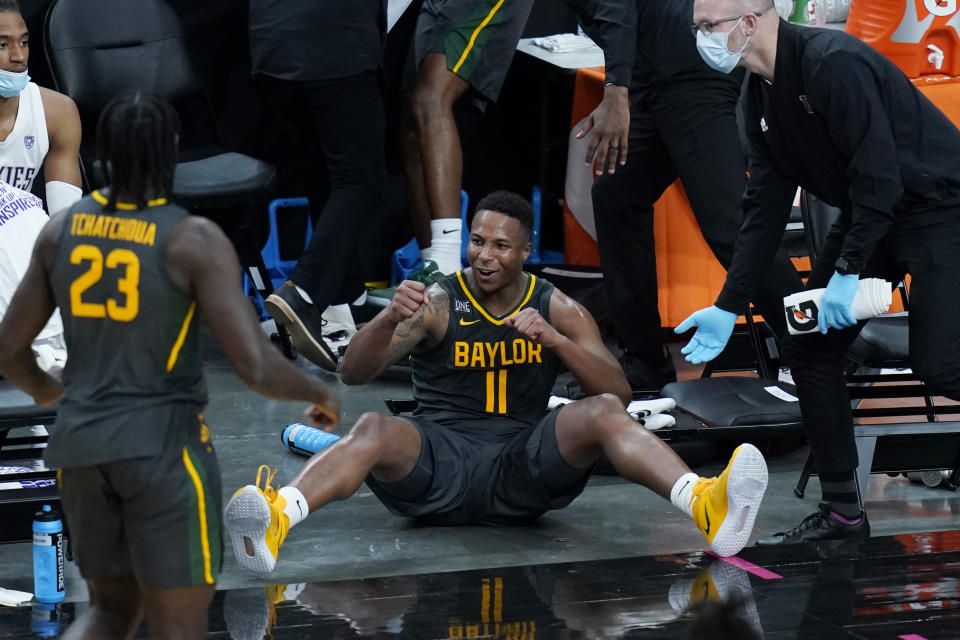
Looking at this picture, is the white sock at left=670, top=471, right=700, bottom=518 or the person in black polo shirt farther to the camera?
the person in black polo shirt

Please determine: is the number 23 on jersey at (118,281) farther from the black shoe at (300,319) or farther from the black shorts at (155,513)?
the black shoe at (300,319)

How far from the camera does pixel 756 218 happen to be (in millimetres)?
3947

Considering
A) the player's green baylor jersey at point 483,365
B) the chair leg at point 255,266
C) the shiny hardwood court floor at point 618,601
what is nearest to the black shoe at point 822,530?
the shiny hardwood court floor at point 618,601

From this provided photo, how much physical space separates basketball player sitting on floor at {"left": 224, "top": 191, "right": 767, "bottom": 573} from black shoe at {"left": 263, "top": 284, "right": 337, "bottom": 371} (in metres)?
1.18

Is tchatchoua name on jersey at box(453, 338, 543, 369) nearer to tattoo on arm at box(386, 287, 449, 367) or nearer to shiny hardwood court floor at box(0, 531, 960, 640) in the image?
tattoo on arm at box(386, 287, 449, 367)

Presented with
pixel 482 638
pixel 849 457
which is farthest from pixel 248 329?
pixel 849 457

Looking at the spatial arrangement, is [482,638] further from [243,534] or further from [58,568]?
[58,568]

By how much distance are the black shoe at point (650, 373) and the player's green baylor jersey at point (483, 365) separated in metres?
1.23

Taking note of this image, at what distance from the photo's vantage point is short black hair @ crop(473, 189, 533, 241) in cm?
402

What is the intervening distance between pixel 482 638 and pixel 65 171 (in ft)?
7.72

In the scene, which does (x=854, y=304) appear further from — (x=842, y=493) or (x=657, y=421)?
(x=657, y=421)

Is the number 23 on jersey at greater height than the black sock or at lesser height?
greater

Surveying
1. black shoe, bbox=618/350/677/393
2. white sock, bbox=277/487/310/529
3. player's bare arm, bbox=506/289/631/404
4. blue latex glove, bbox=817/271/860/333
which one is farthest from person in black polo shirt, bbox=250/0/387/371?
blue latex glove, bbox=817/271/860/333

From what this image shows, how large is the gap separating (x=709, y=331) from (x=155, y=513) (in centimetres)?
216
